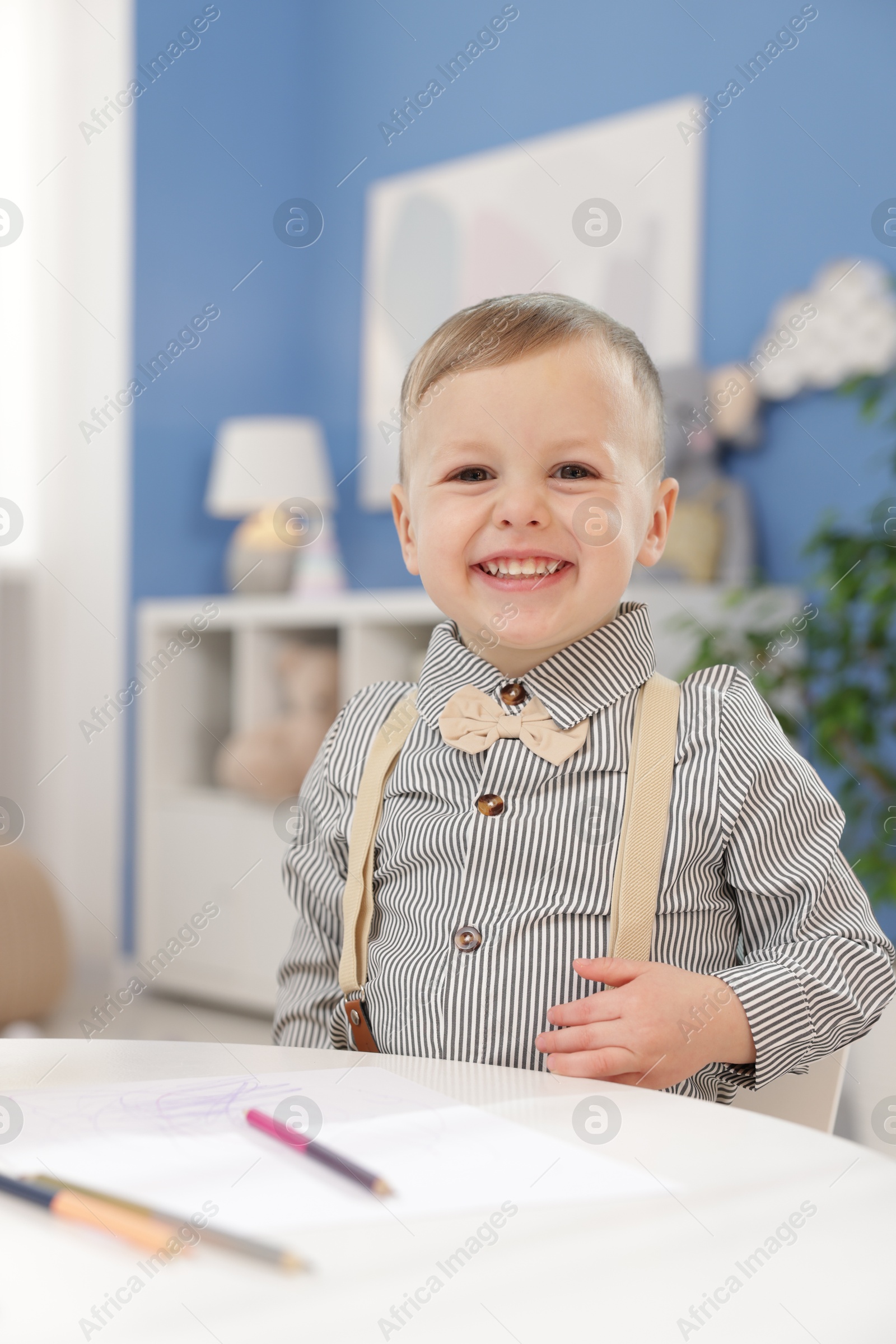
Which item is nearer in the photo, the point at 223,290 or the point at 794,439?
the point at 794,439

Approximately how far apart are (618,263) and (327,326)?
113 centimetres

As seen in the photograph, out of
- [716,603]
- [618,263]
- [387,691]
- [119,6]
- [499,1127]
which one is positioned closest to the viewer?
[499,1127]

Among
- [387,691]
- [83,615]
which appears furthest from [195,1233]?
[83,615]

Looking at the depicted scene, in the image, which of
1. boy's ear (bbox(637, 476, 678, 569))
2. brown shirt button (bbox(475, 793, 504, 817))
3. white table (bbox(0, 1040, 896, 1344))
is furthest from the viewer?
boy's ear (bbox(637, 476, 678, 569))

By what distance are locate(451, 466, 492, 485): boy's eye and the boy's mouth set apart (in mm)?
52

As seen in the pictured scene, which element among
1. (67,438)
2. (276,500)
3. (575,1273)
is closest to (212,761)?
(276,500)

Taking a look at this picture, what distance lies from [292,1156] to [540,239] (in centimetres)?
294

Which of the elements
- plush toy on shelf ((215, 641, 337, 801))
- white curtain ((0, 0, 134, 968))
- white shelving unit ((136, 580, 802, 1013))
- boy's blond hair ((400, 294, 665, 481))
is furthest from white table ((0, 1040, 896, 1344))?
white curtain ((0, 0, 134, 968))

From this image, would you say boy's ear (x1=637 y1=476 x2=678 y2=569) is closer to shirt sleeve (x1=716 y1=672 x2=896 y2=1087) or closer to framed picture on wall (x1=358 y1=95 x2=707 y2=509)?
shirt sleeve (x1=716 y1=672 x2=896 y2=1087)

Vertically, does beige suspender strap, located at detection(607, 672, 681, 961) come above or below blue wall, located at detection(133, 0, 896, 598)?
below

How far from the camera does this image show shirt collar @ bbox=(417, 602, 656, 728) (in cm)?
84

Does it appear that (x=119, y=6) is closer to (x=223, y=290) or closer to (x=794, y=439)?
(x=223, y=290)

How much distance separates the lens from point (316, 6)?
3811mm

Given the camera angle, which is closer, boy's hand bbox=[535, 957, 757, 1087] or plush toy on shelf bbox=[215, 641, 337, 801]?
boy's hand bbox=[535, 957, 757, 1087]
